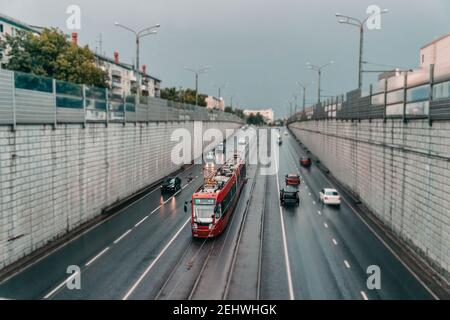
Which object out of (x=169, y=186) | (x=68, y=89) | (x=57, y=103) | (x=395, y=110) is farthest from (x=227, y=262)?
(x=169, y=186)

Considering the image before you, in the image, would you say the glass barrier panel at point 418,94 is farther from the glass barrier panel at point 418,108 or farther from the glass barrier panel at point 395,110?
the glass barrier panel at point 395,110

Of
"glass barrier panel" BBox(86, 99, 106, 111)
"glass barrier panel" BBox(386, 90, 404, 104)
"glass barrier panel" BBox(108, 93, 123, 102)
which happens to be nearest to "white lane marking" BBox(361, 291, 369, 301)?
"glass barrier panel" BBox(386, 90, 404, 104)

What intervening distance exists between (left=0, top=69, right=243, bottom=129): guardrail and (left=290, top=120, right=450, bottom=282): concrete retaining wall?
2240 centimetres

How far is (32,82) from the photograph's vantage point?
82.0 ft

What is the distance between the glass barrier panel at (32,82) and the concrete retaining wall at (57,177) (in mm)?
2320

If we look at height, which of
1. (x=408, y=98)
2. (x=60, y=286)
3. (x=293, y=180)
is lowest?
(x=60, y=286)

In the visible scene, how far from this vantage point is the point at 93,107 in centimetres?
3309

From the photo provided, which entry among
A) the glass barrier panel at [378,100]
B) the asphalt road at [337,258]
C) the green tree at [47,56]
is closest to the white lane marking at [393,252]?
the asphalt road at [337,258]

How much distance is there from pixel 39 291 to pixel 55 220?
8.47 m

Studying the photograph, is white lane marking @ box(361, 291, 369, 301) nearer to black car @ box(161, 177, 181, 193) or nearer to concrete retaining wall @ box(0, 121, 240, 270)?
concrete retaining wall @ box(0, 121, 240, 270)

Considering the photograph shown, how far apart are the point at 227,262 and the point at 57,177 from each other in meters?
12.5

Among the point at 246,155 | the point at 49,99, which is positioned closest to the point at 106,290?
the point at 49,99

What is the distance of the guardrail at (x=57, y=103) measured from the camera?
22.7 meters

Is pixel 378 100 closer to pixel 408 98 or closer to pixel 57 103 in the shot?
pixel 408 98
